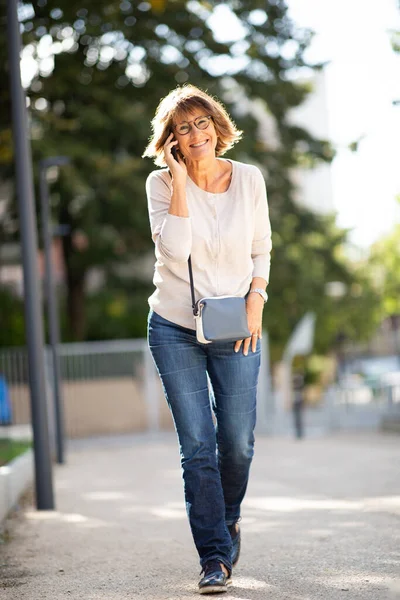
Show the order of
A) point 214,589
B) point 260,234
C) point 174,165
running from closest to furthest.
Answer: point 214,589 < point 174,165 < point 260,234

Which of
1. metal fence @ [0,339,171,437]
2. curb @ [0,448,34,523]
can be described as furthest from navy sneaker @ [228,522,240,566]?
metal fence @ [0,339,171,437]

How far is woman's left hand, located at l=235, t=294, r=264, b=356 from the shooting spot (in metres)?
4.96

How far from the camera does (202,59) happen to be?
17391mm

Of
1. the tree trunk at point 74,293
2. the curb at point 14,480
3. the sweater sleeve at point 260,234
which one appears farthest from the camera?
the tree trunk at point 74,293

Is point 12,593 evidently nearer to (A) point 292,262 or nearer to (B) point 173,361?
(B) point 173,361

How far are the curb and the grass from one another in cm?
6

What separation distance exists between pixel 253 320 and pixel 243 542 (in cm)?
191

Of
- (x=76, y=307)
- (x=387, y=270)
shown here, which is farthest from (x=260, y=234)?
(x=387, y=270)

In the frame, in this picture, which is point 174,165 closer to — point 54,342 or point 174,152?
point 174,152

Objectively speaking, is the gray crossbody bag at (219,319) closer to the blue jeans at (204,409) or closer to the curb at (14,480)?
the blue jeans at (204,409)

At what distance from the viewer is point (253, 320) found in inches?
196

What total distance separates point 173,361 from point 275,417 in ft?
63.3

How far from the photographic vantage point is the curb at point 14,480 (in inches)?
333

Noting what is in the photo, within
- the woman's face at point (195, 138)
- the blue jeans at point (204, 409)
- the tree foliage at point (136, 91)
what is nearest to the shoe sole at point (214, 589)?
the blue jeans at point (204, 409)
